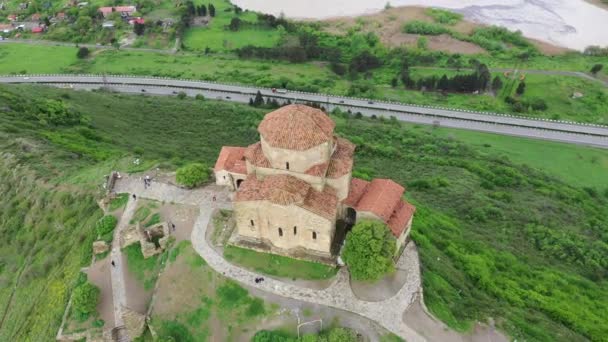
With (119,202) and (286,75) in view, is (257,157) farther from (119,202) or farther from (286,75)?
(286,75)

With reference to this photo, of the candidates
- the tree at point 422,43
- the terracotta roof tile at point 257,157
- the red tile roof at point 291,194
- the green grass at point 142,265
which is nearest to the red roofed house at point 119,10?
the tree at point 422,43

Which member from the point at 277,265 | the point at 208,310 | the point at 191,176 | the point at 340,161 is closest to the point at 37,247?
the point at 191,176

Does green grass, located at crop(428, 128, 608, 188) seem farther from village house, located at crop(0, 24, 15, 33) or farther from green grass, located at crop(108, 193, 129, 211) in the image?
village house, located at crop(0, 24, 15, 33)

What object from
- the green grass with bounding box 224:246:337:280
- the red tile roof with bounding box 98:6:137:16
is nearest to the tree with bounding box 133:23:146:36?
the red tile roof with bounding box 98:6:137:16

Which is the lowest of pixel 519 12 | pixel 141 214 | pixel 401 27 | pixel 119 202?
pixel 401 27

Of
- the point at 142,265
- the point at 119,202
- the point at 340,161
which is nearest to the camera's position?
the point at 340,161

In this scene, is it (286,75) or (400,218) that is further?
(286,75)
